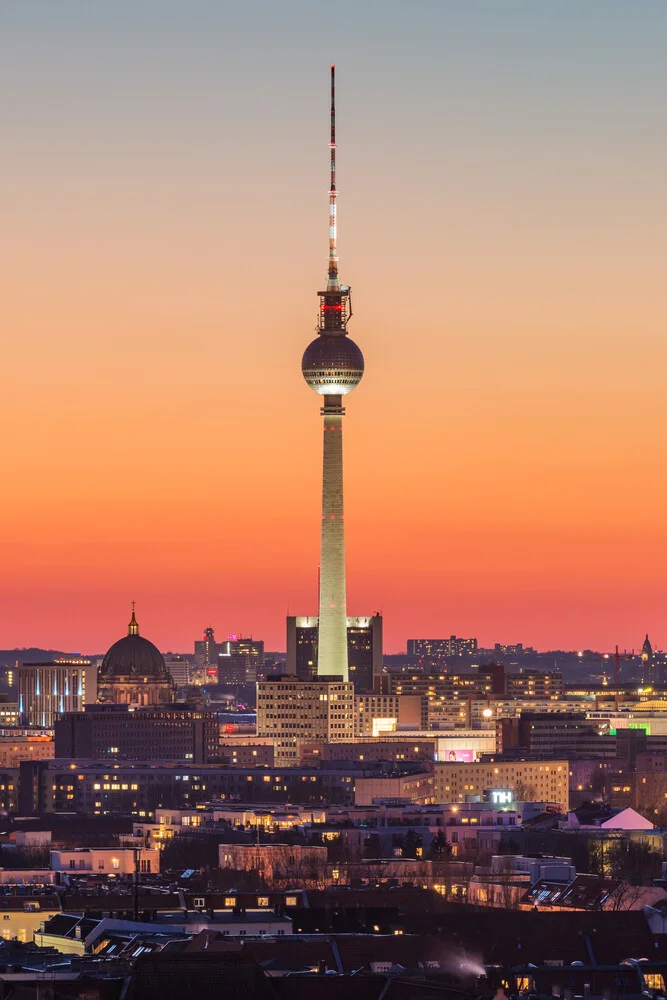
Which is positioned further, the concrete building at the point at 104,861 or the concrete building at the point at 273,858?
the concrete building at the point at 104,861

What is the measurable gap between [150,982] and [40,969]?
1172 centimetres

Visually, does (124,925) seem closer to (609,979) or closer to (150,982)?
(609,979)

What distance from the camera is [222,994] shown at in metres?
70.1

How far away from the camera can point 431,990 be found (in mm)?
73562

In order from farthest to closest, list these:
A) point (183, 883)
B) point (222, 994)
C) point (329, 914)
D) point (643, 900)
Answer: point (183, 883)
point (643, 900)
point (329, 914)
point (222, 994)

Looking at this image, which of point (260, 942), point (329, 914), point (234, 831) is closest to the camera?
point (260, 942)

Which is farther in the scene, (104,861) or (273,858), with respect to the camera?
(273,858)

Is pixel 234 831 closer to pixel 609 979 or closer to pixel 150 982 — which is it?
pixel 609 979

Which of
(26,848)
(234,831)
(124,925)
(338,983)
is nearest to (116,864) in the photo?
(26,848)

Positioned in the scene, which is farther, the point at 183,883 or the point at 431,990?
the point at 183,883

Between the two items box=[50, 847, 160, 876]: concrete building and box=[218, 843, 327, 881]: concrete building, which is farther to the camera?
→ box=[50, 847, 160, 876]: concrete building

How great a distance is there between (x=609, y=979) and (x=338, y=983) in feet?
42.0

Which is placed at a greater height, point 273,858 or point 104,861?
point 273,858

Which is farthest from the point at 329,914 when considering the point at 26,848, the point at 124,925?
the point at 26,848
